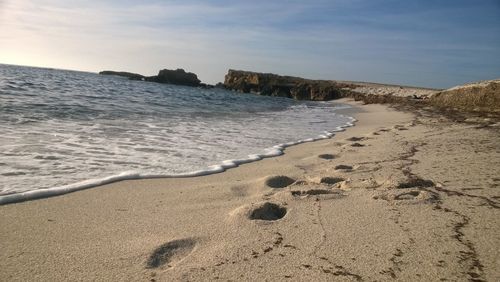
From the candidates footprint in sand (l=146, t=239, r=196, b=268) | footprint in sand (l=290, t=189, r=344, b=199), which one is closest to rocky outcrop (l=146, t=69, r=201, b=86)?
footprint in sand (l=290, t=189, r=344, b=199)

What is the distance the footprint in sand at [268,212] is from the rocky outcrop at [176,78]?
51.1 m

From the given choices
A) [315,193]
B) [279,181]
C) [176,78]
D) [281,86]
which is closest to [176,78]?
[176,78]

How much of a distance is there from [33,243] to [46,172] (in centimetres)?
161

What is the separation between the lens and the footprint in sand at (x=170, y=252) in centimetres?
185

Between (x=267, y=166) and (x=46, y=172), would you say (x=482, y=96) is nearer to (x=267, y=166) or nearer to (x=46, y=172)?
(x=267, y=166)

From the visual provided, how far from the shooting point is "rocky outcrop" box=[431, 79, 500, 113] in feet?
37.6

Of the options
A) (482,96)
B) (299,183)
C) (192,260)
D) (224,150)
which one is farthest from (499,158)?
(482,96)

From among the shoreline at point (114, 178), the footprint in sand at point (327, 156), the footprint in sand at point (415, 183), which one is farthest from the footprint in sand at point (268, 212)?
the footprint in sand at point (327, 156)

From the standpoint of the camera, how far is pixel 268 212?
2551 millimetres

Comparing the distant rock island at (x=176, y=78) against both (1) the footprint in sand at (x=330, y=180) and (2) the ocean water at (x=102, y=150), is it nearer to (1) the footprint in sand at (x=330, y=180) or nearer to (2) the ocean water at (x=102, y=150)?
(2) the ocean water at (x=102, y=150)

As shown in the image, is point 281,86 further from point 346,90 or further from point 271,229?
point 271,229

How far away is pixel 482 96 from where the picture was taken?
1223cm

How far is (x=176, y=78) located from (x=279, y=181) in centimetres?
5118

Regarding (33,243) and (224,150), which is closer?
(33,243)
